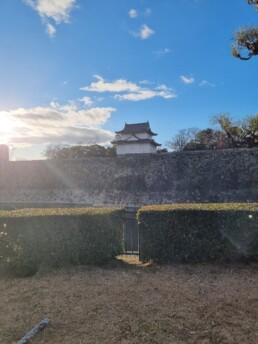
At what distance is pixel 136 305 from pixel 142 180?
536 inches

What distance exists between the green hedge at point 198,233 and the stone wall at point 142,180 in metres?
9.01

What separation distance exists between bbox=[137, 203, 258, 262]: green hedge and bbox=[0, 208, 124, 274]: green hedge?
115cm

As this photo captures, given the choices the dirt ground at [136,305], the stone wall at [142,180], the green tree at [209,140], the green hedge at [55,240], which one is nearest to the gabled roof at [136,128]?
the green tree at [209,140]

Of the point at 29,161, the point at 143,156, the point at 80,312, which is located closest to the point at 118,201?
the point at 143,156

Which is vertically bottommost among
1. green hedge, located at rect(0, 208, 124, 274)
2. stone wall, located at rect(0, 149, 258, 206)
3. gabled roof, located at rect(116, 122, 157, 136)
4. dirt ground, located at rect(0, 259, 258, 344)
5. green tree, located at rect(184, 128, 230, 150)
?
dirt ground, located at rect(0, 259, 258, 344)

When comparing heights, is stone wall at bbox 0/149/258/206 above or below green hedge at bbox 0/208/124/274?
above

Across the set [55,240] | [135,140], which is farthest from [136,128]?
[55,240]

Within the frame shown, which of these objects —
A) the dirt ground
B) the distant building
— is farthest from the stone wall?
the distant building

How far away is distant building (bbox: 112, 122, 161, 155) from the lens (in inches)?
2217

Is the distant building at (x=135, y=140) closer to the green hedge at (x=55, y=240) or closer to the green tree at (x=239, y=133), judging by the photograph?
the green tree at (x=239, y=133)

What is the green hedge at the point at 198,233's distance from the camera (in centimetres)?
758

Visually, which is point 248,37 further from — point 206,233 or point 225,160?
point 206,233

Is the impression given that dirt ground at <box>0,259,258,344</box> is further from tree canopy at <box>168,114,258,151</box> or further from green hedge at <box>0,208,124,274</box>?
tree canopy at <box>168,114,258,151</box>

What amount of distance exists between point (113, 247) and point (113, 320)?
334 centimetres
